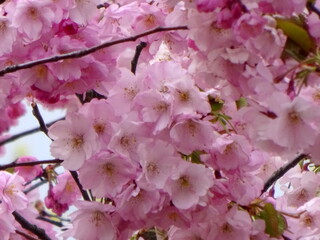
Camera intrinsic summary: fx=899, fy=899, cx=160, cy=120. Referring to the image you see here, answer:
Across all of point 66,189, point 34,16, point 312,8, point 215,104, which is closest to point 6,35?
point 34,16

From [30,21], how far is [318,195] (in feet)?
3.28

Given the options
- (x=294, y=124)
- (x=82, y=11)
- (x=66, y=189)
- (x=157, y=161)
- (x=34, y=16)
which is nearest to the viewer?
(x=294, y=124)

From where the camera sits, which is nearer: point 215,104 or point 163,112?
point 163,112

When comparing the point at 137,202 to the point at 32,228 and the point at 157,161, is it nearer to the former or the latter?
the point at 157,161

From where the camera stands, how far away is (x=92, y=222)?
215cm

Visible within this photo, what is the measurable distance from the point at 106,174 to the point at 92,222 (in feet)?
0.61

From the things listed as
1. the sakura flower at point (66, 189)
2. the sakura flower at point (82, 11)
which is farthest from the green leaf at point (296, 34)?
the sakura flower at point (66, 189)

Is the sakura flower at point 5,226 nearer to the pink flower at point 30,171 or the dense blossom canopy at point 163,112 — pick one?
the dense blossom canopy at point 163,112

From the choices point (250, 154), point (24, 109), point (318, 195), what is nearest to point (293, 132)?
point (250, 154)

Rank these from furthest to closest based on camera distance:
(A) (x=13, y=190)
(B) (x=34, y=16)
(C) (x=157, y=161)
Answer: (A) (x=13, y=190)
(B) (x=34, y=16)
(C) (x=157, y=161)

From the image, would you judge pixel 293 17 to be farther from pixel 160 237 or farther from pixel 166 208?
pixel 160 237

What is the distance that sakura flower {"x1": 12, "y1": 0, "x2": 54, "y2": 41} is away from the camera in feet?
6.86

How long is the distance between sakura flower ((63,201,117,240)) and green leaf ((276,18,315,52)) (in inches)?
24.4

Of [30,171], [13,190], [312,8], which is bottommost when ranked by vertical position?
[30,171]
